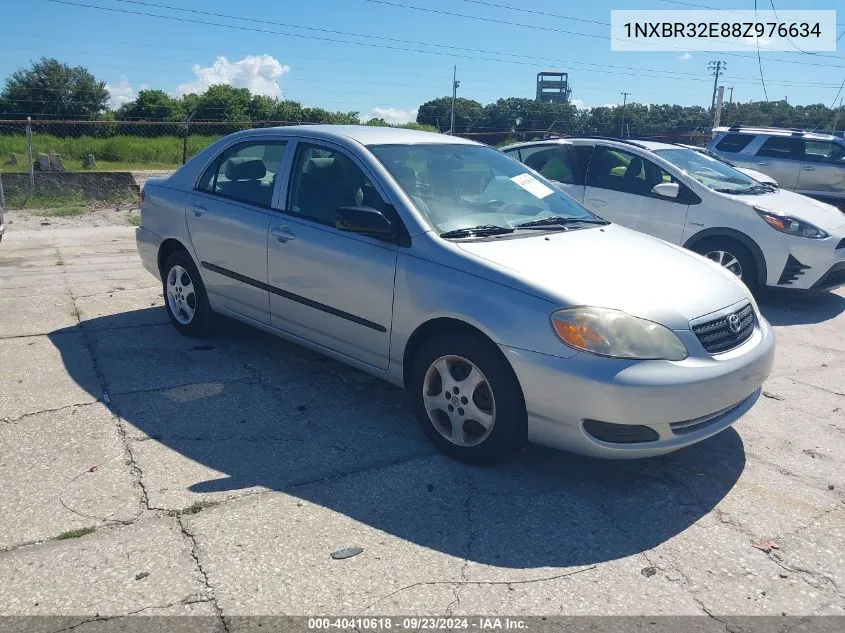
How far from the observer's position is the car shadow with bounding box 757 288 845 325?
724cm

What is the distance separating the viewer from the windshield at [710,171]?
7910mm

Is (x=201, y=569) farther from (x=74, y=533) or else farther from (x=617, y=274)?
(x=617, y=274)

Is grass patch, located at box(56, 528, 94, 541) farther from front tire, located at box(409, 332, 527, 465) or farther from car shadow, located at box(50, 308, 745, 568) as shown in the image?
front tire, located at box(409, 332, 527, 465)

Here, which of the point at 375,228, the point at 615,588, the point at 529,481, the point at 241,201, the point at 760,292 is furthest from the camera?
the point at 760,292

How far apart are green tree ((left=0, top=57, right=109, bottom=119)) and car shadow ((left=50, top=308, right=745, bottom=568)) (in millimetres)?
37744

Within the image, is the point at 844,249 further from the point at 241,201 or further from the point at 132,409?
the point at 132,409

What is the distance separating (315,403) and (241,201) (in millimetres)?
1550

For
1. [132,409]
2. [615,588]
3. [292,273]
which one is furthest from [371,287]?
[615,588]

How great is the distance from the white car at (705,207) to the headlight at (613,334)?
4.57 metres

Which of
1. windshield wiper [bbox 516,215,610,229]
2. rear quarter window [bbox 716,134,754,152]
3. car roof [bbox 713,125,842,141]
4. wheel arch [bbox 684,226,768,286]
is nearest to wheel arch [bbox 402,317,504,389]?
windshield wiper [bbox 516,215,610,229]

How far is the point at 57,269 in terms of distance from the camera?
27.3 ft

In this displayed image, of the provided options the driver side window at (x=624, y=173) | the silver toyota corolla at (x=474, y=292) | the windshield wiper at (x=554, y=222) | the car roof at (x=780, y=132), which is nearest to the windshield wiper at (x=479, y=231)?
the silver toyota corolla at (x=474, y=292)

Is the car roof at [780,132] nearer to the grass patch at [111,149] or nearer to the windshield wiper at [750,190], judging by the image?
the windshield wiper at [750,190]

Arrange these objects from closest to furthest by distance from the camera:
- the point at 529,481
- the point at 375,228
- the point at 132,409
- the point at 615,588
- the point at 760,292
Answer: the point at 615,588 → the point at 529,481 → the point at 375,228 → the point at 132,409 → the point at 760,292
